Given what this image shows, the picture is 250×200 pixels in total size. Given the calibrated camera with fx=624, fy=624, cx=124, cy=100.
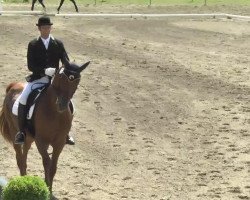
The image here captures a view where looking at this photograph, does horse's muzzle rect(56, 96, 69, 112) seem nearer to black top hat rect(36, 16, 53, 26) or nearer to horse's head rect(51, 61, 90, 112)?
horse's head rect(51, 61, 90, 112)

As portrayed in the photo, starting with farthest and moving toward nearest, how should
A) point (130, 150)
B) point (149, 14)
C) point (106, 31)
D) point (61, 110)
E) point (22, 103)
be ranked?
1. point (149, 14)
2. point (106, 31)
3. point (130, 150)
4. point (22, 103)
5. point (61, 110)

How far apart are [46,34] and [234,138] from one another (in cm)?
560

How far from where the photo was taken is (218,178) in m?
11.6

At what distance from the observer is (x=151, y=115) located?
1600 cm

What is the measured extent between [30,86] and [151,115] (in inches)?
233

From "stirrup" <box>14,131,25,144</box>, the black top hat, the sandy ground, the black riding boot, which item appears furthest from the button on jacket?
the sandy ground

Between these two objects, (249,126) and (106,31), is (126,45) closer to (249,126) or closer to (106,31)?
(106,31)

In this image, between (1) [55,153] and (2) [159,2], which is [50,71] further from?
(2) [159,2]

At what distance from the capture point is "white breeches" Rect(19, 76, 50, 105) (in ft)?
34.3

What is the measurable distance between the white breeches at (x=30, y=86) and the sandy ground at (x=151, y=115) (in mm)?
1688

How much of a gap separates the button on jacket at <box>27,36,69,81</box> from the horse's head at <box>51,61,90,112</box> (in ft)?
3.26

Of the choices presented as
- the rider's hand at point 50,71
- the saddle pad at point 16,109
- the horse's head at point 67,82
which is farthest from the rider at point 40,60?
the horse's head at point 67,82

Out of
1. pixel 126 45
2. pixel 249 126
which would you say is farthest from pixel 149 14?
pixel 249 126

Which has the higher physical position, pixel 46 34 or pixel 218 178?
pixel 46 34
